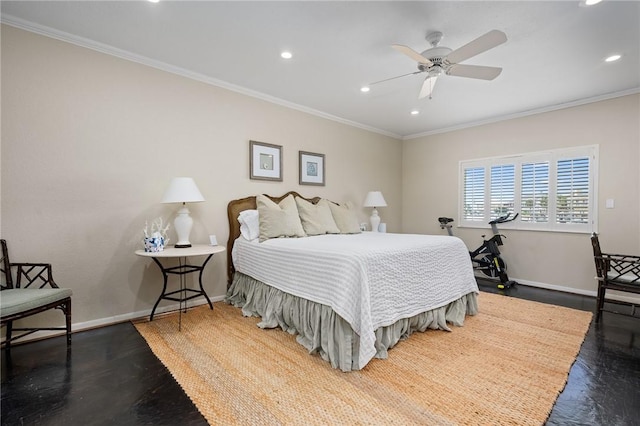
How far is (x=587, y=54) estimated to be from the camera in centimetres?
289

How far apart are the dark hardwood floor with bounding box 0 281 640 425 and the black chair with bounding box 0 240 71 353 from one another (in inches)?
11.0

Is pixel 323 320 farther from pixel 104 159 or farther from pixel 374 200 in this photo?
pixel 374 200

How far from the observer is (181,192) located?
297 centimetres

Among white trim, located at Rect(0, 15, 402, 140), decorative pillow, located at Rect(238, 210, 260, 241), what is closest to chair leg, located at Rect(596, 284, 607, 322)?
decorative pillow, located at Rect(238, 210, 260, 241)

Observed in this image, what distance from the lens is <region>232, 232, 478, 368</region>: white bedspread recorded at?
2146 mm

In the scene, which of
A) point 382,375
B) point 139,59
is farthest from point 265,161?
point 382,375

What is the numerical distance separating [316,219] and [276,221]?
0.62 metres

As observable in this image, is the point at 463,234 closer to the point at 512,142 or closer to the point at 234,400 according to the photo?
the point at 512,142

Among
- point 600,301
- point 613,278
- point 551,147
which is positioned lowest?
point 600,301

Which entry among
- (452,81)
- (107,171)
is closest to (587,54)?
(452,81)

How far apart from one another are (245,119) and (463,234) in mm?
4067

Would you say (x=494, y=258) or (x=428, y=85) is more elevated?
(x=428, y=85)

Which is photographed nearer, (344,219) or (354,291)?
(354,291)

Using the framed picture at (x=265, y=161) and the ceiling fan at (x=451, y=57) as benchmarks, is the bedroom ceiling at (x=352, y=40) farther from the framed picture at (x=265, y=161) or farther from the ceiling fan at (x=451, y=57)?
the framed picture at (x=265, y=161)
